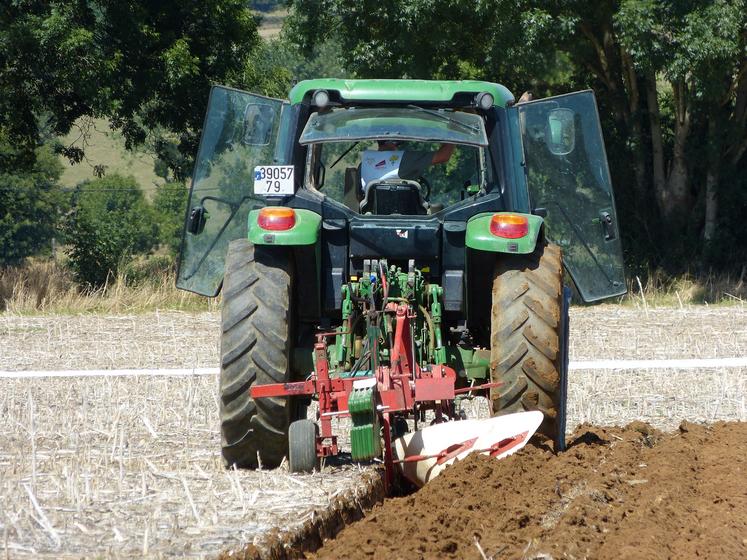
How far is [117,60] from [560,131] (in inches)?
480

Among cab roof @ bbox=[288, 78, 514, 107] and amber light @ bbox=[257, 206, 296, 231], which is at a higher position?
cab roof @ bbox=[288, 78, 514, 107]

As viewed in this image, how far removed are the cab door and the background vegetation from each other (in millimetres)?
9764

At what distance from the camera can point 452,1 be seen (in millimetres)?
18688

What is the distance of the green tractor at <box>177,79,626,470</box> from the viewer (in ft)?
21.4

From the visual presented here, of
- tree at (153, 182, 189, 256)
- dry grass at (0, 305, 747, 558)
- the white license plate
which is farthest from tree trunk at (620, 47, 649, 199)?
tree at (153, 182, 189, 256)

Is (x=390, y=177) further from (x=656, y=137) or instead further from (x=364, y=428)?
(x=656, y=137)

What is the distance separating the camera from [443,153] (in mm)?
7625

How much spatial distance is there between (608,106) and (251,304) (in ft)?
53.5

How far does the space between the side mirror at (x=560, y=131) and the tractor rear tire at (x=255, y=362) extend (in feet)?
6.56

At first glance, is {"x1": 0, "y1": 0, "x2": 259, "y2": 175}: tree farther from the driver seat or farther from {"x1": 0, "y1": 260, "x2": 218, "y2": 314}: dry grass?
the driver seat

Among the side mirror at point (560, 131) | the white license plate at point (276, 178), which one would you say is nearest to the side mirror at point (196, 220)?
the white license plate at point (276, 178)

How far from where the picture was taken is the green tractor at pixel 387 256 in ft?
21.4

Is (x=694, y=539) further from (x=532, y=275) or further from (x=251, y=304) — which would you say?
(x=251, y=304)

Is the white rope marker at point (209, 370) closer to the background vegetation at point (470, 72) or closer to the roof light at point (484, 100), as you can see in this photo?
the roof light at point (484, 100)
